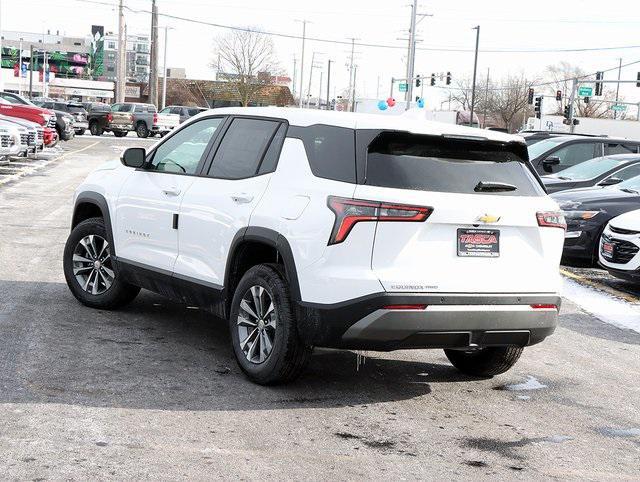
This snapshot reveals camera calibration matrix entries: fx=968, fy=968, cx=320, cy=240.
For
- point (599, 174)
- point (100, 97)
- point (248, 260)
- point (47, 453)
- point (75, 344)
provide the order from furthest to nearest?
point (100, 97) < point (599, 174) < point (75, 344) < point (248, 260) < point (47, 453)

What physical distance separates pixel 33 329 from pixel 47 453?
2756 millimetres

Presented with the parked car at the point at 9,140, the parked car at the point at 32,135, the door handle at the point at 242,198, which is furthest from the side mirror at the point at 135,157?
the parked car at the point at 32,135

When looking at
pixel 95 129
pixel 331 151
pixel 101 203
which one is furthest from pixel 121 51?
pixel 331 151

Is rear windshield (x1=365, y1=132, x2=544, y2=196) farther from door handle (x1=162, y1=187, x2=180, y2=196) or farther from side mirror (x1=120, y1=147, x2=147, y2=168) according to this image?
side mirror (x1=120, y1=147, x2=147, y2=168)

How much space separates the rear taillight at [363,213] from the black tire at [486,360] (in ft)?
5.04

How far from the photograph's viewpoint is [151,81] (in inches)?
2426

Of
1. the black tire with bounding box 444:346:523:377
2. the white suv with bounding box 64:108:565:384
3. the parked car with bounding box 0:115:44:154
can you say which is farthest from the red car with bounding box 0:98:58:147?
the black tire with bounding box 444:346:523:377

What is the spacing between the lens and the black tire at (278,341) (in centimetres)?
581

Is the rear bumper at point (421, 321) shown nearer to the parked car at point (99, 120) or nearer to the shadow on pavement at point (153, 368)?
the shadow on pavement at point (153, 368)

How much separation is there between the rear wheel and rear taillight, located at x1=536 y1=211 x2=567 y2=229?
46328mm

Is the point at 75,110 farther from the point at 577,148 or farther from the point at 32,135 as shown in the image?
the point at 577,148

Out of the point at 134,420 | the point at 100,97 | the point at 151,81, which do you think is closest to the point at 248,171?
the point at 134,420

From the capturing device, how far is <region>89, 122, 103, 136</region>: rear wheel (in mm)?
50219

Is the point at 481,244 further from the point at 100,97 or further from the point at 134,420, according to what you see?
the point at 100,97
